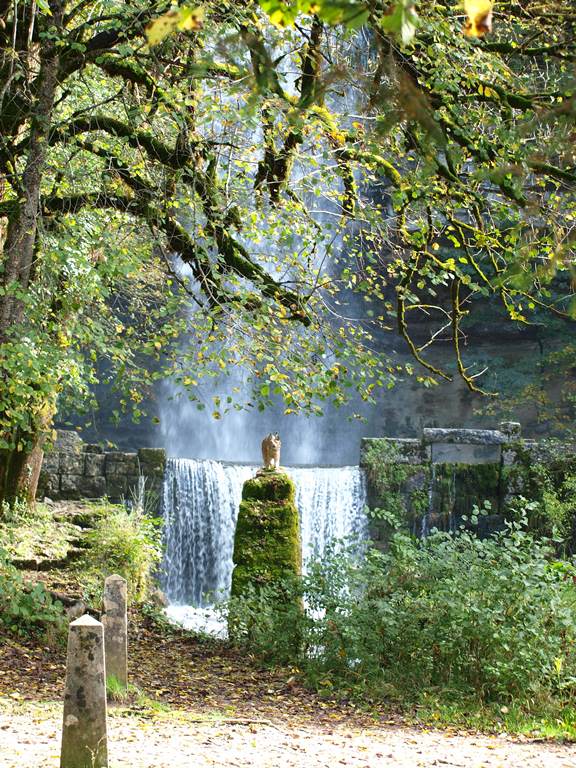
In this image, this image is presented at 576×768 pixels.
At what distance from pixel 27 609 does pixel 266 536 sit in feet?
8.24

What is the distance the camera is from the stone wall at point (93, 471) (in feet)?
46.9

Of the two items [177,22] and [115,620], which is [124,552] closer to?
[115,620]

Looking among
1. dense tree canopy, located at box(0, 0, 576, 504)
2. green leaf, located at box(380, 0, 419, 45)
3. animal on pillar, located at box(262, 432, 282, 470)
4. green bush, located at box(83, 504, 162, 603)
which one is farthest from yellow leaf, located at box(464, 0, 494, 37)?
green bush, located at box(83, 504, 162, 603)

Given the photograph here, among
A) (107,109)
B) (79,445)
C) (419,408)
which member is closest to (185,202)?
(107,109)

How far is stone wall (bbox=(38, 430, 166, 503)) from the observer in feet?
46.9

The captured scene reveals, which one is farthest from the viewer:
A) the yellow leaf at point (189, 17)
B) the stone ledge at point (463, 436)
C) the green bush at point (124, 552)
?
the stone ledge at point (463, 436)

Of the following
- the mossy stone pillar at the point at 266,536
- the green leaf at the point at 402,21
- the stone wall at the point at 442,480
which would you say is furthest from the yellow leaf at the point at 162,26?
the stone wall at the point at 442,480

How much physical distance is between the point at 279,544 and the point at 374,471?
7.60 metres

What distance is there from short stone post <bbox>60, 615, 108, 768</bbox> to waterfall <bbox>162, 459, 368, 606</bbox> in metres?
10.4

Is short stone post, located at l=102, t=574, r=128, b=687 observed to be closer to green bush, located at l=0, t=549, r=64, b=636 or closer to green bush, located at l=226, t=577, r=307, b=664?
green bush, located at l=0, t=549, r=64, b=636

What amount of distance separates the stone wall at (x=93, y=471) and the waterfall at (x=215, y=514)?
352 millimetres

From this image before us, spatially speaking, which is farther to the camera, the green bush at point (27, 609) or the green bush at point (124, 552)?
the green bush at point (124, 552)

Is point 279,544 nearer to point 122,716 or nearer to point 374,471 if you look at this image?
point 122,716

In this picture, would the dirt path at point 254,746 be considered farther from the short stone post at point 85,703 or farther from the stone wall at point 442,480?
the stone wall at point 442,480
